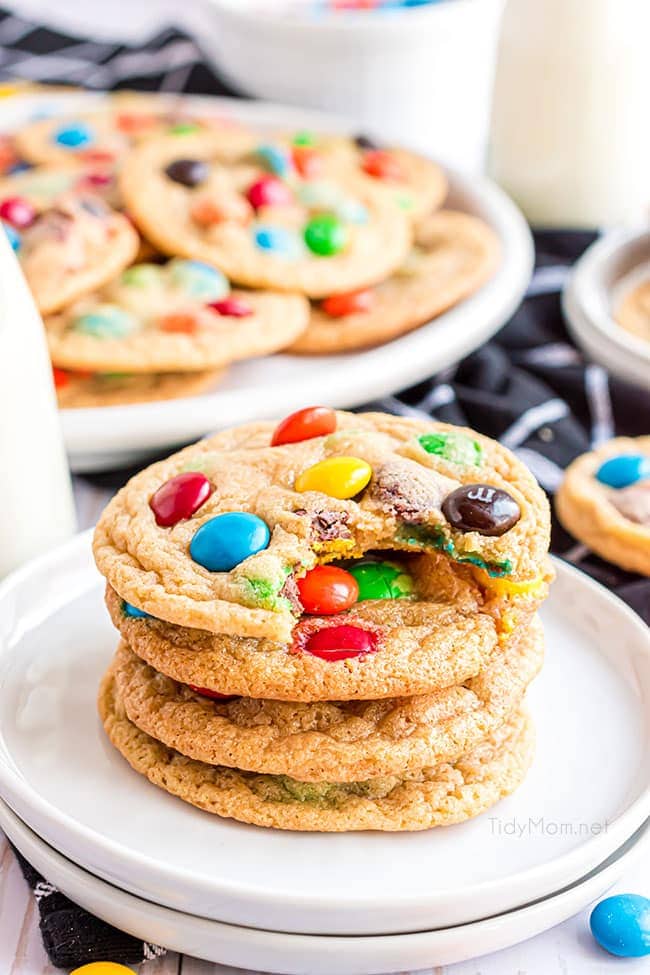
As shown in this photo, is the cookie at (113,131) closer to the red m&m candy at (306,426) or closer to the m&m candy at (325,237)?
the m&m candy at (325,237)

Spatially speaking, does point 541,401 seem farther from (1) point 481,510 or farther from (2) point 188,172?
(1) point 481,510

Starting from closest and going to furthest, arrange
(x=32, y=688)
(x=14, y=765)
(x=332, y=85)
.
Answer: (x=14, y=765) < (x=32, y=688) < (x=332, y=85)

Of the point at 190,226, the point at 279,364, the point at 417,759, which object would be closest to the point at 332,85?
the point at 190,226

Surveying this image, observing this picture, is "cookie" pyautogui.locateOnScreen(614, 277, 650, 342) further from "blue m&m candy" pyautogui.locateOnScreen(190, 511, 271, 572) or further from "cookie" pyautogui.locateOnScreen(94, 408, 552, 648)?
"blue m&m candy" pyautogui.locateOnScreen(190, 511, 271, 572)

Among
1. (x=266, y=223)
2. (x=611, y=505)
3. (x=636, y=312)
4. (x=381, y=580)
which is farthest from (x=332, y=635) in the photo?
(x=636, y=312)

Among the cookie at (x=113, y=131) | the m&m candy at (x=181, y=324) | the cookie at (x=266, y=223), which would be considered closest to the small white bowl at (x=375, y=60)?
the cookie at (x=113, y=131)

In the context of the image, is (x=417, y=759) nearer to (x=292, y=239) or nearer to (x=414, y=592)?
(x=414, y=592)

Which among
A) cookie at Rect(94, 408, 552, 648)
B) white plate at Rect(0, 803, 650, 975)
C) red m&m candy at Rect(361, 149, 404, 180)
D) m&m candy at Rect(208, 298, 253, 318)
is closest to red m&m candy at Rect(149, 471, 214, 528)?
cookie at Rect(94, 408, 552, 648)
